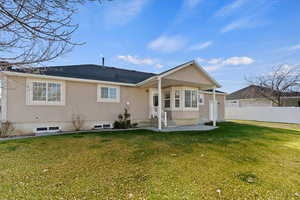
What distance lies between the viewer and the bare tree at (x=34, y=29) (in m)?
2.24

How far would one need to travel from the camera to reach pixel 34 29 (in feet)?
7.75

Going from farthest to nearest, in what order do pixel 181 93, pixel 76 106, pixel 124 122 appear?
pixel 181 93 < pixel 124 122 < pixel 76 106

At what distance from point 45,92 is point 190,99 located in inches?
386

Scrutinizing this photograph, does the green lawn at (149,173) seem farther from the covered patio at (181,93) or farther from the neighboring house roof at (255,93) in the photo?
the neighboring house roof at (255,93)

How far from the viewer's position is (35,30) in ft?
7.88

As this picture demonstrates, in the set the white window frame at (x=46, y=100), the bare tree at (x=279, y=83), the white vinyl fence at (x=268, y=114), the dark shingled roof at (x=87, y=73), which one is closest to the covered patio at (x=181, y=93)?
the dark shingled roof at (x=87, y=73)

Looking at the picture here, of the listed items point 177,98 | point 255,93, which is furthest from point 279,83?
point 177,98

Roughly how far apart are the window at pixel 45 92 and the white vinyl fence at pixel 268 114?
20.8 meters

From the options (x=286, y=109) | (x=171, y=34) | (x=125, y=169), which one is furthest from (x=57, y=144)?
(x=286, y=109)

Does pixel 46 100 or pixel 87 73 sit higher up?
pixel 87 73

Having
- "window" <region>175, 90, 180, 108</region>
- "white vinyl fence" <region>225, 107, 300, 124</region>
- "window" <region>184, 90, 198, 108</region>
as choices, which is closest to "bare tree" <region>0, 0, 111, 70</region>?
"window" <region>175, 90, 180, 108</region>

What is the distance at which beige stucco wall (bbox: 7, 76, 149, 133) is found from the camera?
7.45 metres

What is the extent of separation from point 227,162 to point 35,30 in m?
5.21

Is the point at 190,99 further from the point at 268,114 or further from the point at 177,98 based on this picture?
the point at 268,114
